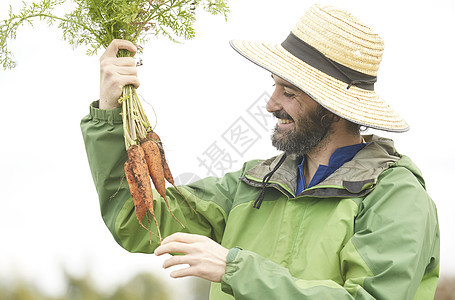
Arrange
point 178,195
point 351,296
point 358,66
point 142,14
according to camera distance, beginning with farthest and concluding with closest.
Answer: point 178,195, point 358,66, point 142,14, point 351,296

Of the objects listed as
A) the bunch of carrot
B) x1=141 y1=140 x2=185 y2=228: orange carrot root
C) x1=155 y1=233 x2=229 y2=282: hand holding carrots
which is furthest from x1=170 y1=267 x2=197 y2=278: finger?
x1=141 y1=140 x2=185 y2=228: orange carrot root

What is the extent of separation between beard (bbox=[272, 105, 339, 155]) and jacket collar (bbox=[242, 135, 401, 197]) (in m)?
0.09

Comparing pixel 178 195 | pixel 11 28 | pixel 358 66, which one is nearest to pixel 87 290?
pixel 178 195

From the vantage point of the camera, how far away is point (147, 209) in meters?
1.96

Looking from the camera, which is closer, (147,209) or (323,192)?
(323,192)

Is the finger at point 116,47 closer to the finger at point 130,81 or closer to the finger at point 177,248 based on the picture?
the finger at point 130,81

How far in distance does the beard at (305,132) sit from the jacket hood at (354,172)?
99 millimetres

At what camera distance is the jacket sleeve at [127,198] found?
6.20 ft

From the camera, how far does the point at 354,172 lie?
187 centimetres

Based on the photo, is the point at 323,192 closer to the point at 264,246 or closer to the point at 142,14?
the point at 264,246

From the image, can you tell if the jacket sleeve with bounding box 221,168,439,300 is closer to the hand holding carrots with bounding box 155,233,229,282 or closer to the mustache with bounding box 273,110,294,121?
the hand holding carrots with bounding box 155,233,229,282

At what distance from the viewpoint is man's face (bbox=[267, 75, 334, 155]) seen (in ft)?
6.40

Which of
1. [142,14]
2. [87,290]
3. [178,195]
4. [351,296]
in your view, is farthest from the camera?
[87,290]

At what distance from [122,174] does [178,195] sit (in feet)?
0.86
